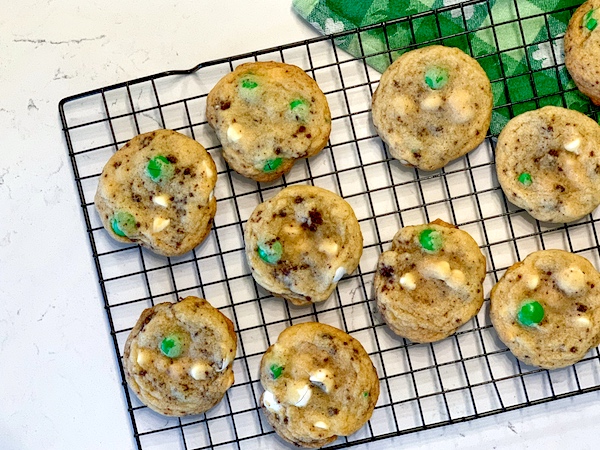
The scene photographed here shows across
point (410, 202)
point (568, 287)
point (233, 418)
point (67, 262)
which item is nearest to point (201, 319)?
point (233, 418)

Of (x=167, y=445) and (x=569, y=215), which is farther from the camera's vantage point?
(x=167, y=445)

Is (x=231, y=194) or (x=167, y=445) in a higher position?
(x=231, y=194)

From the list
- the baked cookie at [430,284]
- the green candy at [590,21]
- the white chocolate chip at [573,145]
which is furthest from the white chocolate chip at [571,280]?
the green candy at [590,21]

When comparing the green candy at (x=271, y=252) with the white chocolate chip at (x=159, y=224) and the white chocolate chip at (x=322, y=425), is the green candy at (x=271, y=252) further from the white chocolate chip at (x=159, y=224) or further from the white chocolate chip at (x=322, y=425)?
the white chocolate chip at (x=322, y=425)

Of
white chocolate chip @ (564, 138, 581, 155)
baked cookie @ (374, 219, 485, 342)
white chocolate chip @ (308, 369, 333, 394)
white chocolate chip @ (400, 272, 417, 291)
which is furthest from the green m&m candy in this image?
white chocolate chip @ (308, 369, 333, 394)

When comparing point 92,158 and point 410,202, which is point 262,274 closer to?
point 410,202

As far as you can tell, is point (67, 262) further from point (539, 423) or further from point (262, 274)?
point (539, 423)

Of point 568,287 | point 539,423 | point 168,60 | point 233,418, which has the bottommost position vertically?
point 539,423
